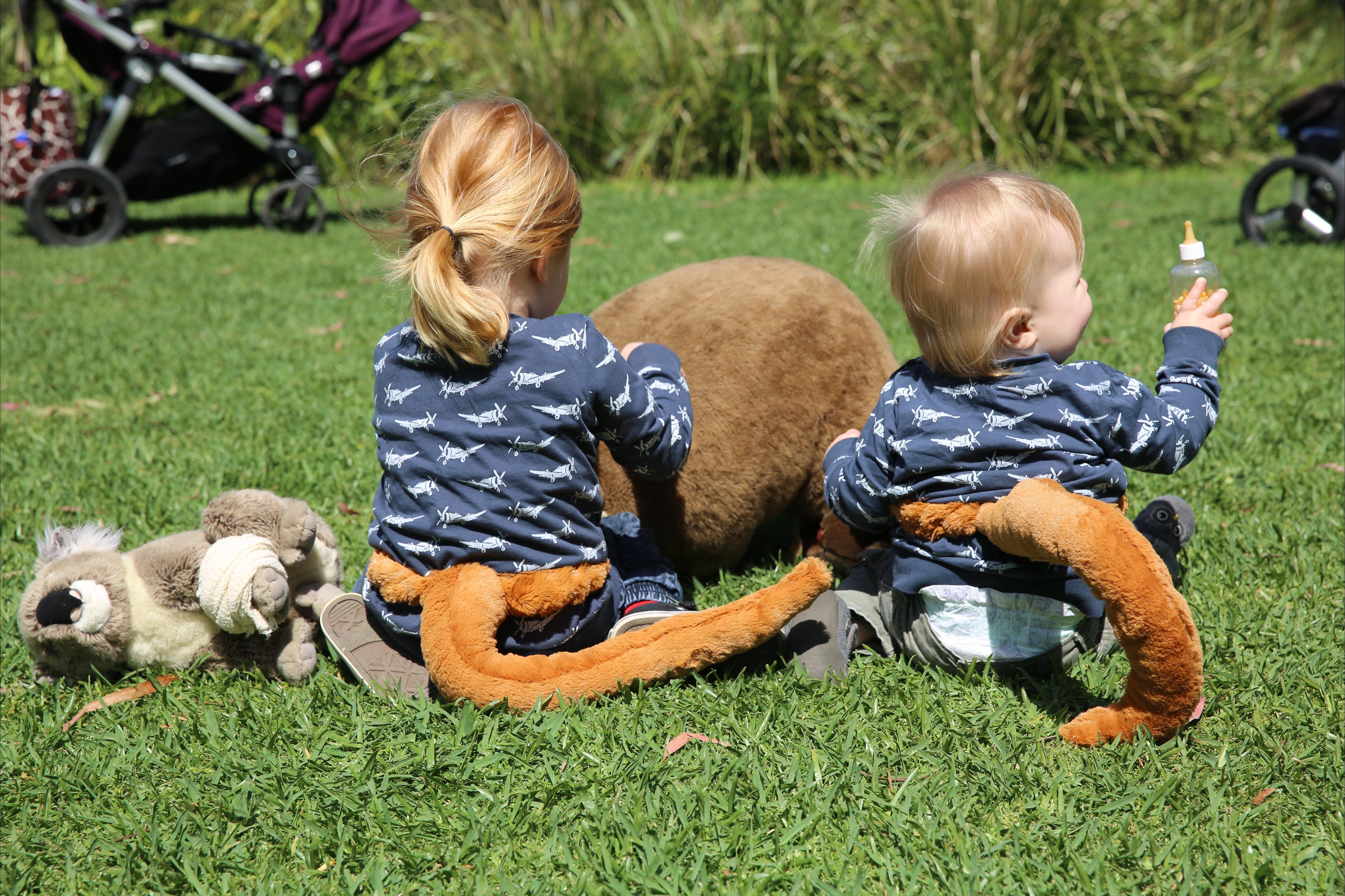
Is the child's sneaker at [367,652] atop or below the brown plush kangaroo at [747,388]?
below

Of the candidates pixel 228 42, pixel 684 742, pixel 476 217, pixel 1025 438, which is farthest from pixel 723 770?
pixel 228 42

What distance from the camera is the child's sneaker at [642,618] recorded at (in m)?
2.30

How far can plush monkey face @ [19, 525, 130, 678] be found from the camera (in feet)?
7.27

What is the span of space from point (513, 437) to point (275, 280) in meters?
5.10

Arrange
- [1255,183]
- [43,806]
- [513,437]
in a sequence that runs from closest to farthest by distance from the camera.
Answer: [43,806] < [513,437] < [1255,183]

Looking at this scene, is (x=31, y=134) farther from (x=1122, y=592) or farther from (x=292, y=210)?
(x=1122, y=592)

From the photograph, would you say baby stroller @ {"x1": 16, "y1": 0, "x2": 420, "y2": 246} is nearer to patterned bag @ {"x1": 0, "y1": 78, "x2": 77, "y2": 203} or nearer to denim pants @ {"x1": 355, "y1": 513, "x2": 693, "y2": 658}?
patterned bag @ {"x1": 0, "y1": 78, "x2": 77, "y2": 203}

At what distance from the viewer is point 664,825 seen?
1.84 metres

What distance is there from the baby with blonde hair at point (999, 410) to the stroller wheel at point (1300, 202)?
4.85 meters

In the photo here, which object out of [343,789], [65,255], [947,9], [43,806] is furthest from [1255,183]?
[65,255]

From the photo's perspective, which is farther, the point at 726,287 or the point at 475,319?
the point at 726,287

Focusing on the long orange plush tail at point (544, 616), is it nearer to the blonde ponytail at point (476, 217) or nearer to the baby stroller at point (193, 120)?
the blonde ponytail at point (476, 217)

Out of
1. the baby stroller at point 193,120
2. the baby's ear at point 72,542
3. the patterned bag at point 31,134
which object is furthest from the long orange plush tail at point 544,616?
the patterned bag at point 31,134

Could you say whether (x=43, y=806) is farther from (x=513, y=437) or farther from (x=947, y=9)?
(x=947, y=9)
